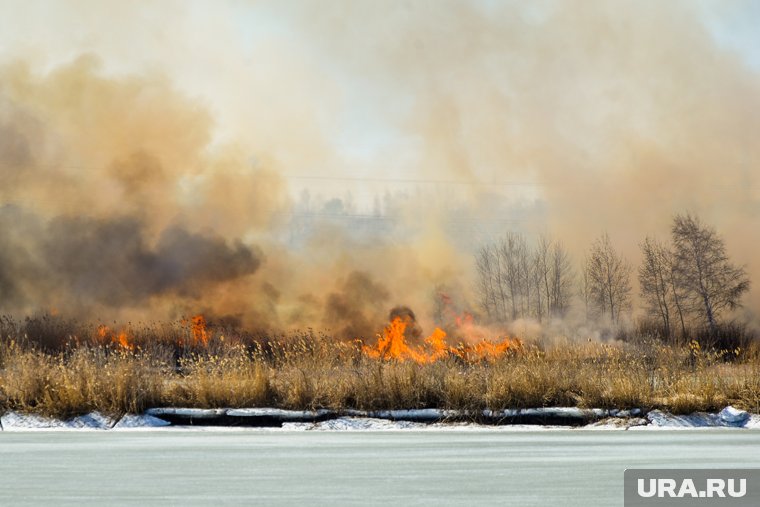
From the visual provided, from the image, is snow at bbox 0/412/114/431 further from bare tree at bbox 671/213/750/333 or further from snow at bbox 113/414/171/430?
bare tree at bbox 671/213/750/333

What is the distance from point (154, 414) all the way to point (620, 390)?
27.4 feet

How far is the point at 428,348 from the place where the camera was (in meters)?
27.2

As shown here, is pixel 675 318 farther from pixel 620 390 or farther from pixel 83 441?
pixel 83 441

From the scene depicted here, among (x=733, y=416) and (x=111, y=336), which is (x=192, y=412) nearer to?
(x=733, y=416)

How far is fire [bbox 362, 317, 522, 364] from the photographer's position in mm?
23344

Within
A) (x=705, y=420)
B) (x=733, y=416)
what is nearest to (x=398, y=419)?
(x=705, y=420)

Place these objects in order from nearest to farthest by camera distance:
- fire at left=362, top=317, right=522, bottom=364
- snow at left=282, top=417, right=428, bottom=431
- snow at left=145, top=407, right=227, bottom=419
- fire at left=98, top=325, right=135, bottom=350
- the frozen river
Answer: the frozen river, snow at left=282, top=417, right=428, bottom=431, snow at left=145, top=407, right=227, bottom=419, fire at left=362, top=317, right=522, bottom=364, fire at left=98, top=325, right=135, bottom=350

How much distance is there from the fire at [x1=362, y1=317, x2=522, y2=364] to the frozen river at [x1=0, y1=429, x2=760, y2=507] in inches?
229

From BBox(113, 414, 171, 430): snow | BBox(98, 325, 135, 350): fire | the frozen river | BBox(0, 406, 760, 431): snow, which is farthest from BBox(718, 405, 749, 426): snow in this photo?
BBox(98, 325, 135, 350): fire

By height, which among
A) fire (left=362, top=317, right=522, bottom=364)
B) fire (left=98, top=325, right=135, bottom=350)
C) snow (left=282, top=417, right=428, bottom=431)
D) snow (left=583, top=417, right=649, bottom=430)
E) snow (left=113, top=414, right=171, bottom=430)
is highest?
fire (left=98, top=325, right=135, bottom=350)

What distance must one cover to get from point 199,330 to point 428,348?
63.7 ft

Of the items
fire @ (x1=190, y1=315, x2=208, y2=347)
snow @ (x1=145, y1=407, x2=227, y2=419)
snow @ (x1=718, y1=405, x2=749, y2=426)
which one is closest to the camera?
snow @ (x1=718, y1=405, x2=749, y2=426)

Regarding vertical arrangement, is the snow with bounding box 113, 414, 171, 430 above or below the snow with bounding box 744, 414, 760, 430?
above

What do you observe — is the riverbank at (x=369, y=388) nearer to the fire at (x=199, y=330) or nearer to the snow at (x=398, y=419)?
the snow at (x=398, y=419)
